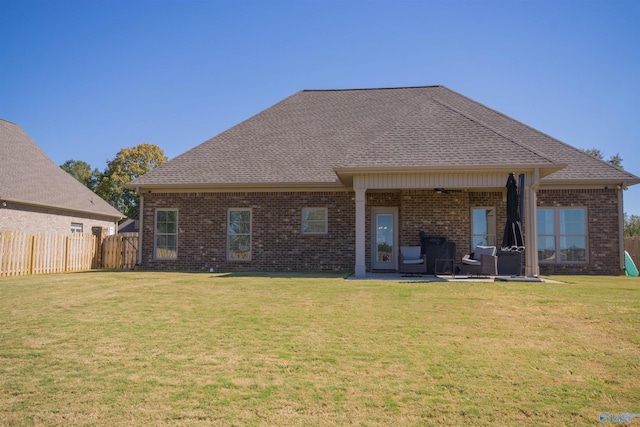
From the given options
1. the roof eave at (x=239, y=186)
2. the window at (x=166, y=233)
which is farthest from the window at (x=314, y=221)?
the window at (x=166, y=233)

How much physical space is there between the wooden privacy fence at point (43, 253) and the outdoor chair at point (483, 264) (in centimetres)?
1494

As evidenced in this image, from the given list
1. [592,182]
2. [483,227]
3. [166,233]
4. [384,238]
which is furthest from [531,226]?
[166,233]

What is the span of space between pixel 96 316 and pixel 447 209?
11.3 meters

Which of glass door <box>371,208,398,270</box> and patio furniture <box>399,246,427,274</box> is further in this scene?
glass door <box>371,208,398,270</box>

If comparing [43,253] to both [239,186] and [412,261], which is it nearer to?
[239,186]

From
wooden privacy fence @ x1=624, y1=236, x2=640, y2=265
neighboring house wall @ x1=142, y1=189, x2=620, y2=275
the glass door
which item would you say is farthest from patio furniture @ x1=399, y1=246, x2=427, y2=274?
wooden privacy fence @ x1=624, y1=236, x2=640, y2=265

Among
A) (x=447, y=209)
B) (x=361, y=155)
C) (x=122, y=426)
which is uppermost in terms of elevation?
(x=361, y=155)

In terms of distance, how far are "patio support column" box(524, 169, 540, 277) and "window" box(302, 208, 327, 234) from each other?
21.6 ft

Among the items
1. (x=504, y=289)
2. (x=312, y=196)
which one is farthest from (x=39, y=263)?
(x=504, y=289)

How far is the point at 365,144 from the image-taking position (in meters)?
17.3

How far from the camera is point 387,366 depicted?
4527 millimetres

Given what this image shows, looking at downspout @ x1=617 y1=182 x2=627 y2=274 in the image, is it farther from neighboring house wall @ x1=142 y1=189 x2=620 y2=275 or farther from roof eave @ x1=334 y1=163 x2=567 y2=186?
roof eave @ x1=334 y1=163 x2=567 y2=186

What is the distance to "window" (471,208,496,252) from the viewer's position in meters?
15.4

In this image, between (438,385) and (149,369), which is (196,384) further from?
(438,385)
